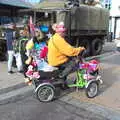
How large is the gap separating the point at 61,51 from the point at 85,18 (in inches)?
320

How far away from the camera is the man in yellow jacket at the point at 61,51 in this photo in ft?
23.7

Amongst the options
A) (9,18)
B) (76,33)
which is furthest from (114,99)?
(9,18)

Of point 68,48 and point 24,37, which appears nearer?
point 68,48

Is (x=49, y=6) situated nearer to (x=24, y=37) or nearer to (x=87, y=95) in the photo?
(x=24, y=37)

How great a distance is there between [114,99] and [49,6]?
8.86m

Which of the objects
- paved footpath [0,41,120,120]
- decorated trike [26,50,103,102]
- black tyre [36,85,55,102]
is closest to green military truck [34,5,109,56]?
paved footpath [0,41,120,120]

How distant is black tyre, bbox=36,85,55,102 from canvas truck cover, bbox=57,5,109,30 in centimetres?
699

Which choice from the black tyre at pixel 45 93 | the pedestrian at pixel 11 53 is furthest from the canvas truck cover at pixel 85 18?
the black tyre at pixel 45 93

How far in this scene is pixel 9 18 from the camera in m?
19.0

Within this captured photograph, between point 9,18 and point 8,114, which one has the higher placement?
point 9,18

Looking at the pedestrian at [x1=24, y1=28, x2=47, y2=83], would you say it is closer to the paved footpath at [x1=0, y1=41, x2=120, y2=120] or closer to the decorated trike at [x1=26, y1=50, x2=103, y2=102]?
the decorated trike at [x1=26, y1=50, x2=103, y2=102]

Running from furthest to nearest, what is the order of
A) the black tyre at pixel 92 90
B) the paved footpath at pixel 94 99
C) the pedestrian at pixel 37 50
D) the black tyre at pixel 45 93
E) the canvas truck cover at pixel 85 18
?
the canvas truck cover at pixel 85 18 < the pedestrian at pixel 37 50 < the black tyre at pixel 92 90 < the black tyre at pixel 45 93 < the paved footpath at pixel 94 99

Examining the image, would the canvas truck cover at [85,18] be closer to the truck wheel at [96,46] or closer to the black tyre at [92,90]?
the truck wheel at [96,46]

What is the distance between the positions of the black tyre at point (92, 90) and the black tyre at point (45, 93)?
0.86 metres
